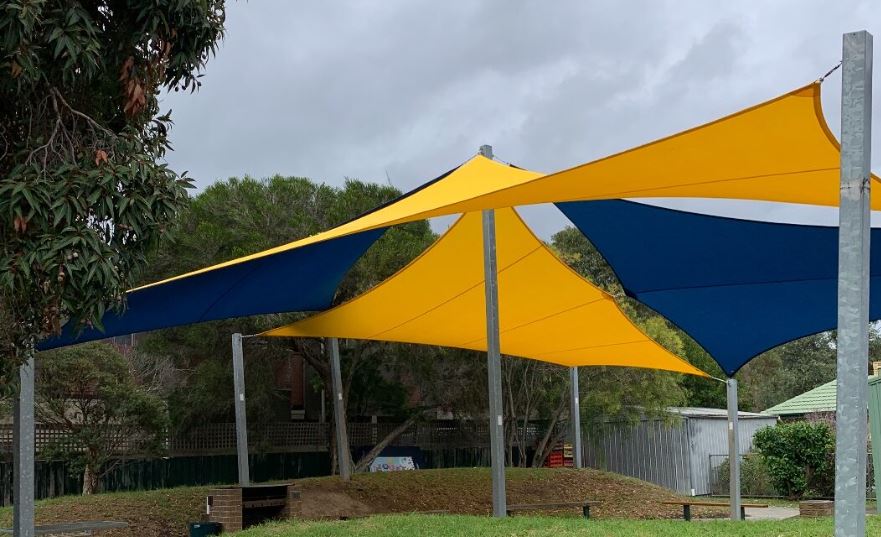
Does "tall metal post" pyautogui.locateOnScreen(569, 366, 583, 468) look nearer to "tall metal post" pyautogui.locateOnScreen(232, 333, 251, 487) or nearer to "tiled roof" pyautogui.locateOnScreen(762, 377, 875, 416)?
"tall metal post" pyautogui.locateOnScreen(232, 333, 251, 487)

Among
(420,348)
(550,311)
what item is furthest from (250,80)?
(420,348)

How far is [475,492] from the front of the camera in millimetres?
13422

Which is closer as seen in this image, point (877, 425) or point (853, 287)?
point (853, 287)

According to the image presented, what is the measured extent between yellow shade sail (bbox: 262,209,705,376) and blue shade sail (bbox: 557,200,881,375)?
0.73 metres

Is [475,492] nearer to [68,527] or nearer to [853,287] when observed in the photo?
[68,527]

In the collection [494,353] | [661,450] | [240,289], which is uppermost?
[240,289]

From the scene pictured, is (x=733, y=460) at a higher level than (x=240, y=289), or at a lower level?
lower

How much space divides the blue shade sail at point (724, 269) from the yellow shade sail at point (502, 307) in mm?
729

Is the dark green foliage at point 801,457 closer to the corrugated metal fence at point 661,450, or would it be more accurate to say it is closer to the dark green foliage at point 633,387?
the dark green foliage at point 633,387

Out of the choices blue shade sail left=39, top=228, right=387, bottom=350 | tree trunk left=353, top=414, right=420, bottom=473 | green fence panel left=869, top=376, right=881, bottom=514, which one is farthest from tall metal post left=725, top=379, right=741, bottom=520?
tree trunk left=353, top=414, right=420, bottom=473

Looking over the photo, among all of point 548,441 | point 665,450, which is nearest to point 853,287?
point 548,441

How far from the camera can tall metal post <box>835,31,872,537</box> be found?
131 inches

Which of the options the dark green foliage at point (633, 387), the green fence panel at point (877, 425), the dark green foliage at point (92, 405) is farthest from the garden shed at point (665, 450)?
the green fence panel at point (877, 425)

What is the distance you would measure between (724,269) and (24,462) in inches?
239
